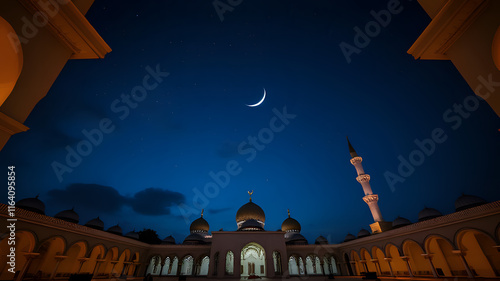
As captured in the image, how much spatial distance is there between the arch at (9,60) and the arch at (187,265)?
28576 mm

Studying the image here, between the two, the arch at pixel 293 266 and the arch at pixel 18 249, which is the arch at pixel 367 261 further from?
the arch at pixel 18 249

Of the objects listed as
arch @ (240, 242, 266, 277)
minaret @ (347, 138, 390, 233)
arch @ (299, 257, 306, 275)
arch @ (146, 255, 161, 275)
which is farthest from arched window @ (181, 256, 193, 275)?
minaret @ (347, 138, 390, 233)

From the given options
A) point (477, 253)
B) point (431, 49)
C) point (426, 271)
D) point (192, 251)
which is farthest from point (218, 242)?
point (431, 49)

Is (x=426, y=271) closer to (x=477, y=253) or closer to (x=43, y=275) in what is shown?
(x=477, y=253)

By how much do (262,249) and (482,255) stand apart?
18757 mm

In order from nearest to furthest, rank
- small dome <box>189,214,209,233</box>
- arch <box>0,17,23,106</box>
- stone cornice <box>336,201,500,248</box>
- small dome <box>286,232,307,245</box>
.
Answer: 1. arch <box>0,17,23,106</box>
2. stone cornice <box>336,201,500,248</box>
3. small dome <box>286,232,307,245</box>
4. small dome <box>189,214,209,233</box>

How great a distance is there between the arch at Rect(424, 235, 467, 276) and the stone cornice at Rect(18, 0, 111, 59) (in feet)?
74.4

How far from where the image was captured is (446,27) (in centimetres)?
389

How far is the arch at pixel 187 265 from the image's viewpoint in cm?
2653

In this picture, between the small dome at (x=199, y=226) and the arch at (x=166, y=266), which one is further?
the small dome at (x=199, y=226)

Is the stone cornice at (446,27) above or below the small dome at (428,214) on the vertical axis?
below

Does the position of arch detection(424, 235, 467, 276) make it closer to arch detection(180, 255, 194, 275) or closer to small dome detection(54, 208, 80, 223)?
arch detection(180, 255, 194, 275)

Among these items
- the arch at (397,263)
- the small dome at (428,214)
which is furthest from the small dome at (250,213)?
the small dome at (428,214)

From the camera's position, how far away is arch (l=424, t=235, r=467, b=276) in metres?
16.3
